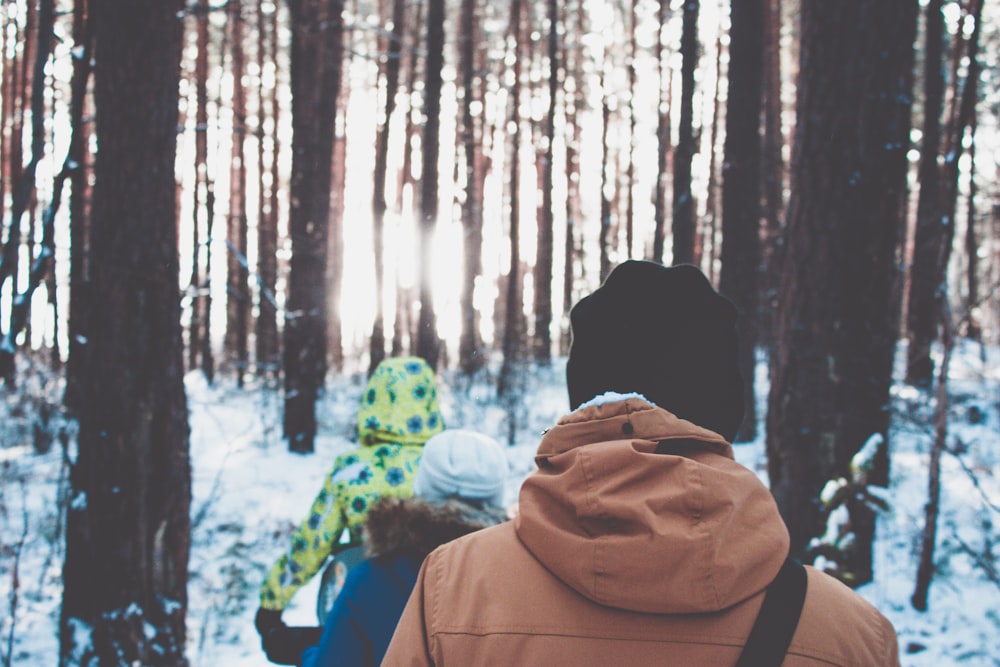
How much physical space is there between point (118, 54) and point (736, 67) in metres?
7.49

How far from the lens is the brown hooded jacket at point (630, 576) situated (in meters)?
1.08

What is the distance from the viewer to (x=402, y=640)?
3.96ft

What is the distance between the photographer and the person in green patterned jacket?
3096mm

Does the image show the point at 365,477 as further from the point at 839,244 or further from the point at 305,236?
the point at 305,236

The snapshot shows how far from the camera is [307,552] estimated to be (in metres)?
3.10

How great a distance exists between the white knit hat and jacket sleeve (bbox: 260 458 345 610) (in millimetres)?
860

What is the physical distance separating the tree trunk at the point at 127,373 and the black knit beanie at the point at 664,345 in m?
3.30

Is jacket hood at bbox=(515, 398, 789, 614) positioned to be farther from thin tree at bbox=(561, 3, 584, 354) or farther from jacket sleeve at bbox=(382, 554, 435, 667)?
thin tree at bbox=(561, 3, 584, 354)

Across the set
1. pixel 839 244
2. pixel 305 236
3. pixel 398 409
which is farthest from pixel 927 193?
pixel 398 409

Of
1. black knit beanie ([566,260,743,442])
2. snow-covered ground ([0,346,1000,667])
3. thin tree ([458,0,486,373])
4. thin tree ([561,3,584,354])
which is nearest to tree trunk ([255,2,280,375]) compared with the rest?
thin tree ([458,0,486,373])

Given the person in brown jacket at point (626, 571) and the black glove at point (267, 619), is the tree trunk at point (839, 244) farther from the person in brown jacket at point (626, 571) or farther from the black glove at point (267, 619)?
the person in brown jacket at point (626, 571)

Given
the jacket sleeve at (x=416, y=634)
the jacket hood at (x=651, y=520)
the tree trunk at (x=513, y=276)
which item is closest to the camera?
the jacket hood at (x=651, y=520)

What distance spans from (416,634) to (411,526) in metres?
0.89

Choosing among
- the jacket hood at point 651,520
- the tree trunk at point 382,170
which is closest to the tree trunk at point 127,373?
the jacket hood at point 651,520
